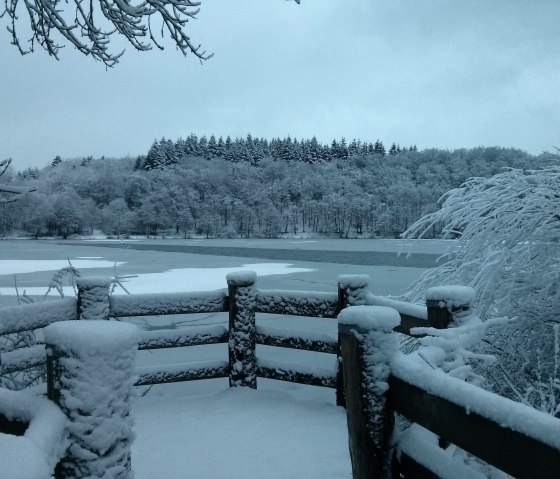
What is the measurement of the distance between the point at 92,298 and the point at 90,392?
302 cm

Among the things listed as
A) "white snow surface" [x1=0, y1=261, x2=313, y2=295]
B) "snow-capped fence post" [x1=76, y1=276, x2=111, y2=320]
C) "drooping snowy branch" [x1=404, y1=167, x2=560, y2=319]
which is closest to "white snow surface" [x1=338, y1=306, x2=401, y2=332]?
"drooping snowy branch" [x1=404, y1=167, x2=560, y2=319]

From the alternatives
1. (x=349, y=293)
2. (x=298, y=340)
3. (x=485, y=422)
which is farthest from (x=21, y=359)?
(x=485, y=422)

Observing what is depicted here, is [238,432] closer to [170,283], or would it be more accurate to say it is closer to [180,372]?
[180,372]

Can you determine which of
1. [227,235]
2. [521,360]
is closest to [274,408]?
[521,360]

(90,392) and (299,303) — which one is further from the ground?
(90,392)

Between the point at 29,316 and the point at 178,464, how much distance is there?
1560mm

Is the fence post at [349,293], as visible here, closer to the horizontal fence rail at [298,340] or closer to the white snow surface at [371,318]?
the horizontal fence rail at [298,340]

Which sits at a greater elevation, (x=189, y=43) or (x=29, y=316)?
(x=189, y=43)

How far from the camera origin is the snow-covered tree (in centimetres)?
303

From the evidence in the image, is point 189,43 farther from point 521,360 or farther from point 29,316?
point 521,360

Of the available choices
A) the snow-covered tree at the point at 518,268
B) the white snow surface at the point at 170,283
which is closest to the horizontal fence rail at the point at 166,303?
the snow-covered tree at the point at 518,268

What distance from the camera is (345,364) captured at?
178cm

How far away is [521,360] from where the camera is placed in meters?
3.07

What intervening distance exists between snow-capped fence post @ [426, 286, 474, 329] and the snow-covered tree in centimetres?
43
